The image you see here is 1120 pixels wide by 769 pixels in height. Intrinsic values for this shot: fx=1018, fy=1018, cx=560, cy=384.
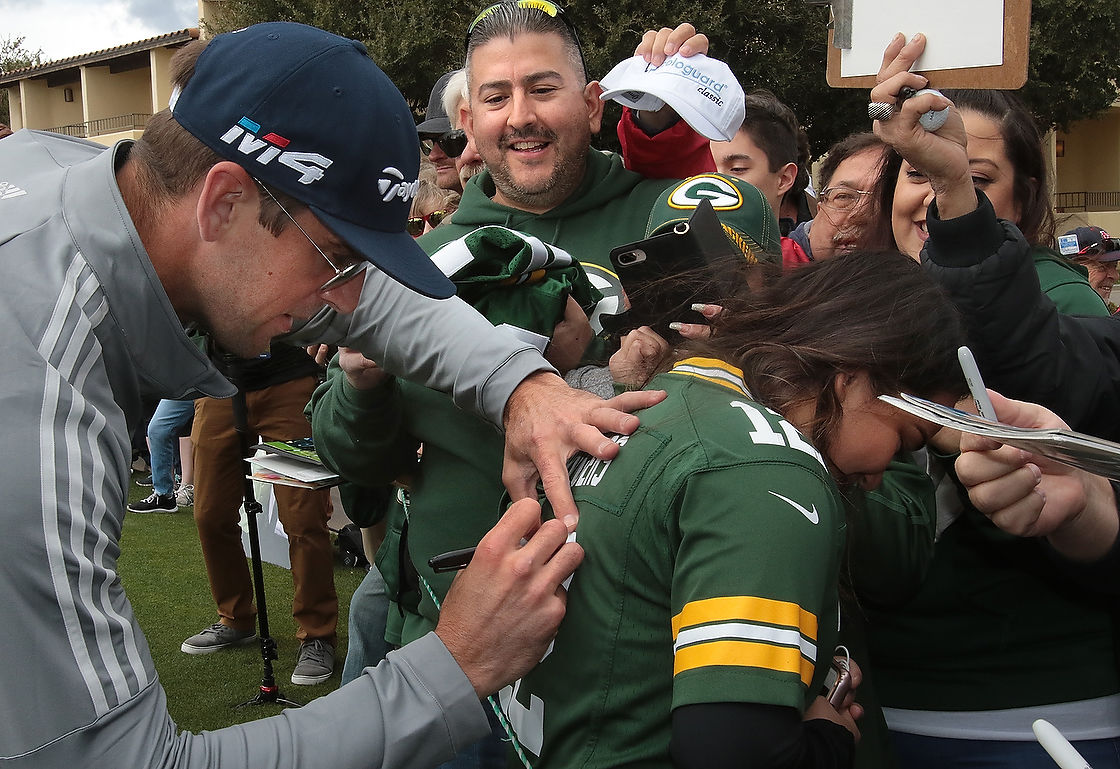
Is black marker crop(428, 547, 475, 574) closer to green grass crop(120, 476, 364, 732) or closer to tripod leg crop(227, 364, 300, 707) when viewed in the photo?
tripod leg crop(227, 364, 300, 707)

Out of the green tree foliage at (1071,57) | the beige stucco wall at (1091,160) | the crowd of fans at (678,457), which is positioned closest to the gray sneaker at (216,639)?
the crowd of fans at (678,457)

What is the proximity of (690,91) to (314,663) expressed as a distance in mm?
3515

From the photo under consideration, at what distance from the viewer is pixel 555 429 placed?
1.84 metres

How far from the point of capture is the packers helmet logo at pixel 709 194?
215 cm

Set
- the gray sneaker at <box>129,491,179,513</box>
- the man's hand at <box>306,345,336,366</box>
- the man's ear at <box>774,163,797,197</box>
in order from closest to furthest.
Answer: the man's hand at <box>306,345,336,366</box> < the man's ear at <box>774,163,797,197</box> < the gray sneaker at <box>129,491,179,513</box>

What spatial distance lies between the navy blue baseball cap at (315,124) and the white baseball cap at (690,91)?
1.20 m

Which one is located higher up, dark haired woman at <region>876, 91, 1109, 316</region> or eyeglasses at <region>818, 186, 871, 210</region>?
dark haired woman at <region>876, 91, 1109, 316</region>

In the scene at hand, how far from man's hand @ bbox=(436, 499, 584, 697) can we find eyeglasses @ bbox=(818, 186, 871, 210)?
95.2 inches

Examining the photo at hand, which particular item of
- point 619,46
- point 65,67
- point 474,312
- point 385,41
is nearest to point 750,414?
point 474,312

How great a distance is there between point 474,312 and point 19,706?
125 centimetres

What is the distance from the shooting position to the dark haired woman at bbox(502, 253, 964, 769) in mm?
1279

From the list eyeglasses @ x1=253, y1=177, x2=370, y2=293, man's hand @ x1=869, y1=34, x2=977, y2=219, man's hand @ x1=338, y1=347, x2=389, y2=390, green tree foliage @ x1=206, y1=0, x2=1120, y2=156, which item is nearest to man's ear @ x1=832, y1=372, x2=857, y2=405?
man's hand @ x1=869, y1=34, x2=977, y2=219

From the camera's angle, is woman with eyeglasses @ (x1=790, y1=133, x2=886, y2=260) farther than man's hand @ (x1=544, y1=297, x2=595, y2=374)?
Yes

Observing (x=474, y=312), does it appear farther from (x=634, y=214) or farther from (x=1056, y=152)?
(x=1056, y=152)
